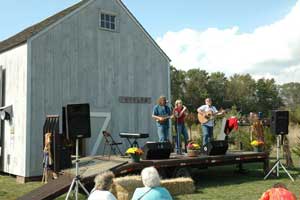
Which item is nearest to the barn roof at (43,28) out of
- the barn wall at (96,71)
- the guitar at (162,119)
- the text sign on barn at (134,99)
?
the barn wall at (96,71)

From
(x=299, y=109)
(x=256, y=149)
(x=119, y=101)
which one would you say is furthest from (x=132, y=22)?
(x=299, y=109)

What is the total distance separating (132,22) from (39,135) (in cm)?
586

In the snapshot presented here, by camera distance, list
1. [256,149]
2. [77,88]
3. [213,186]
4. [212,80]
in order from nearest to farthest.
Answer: [213,186]
[256,149]
[77,88]
[212,80]

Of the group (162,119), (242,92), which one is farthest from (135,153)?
(242,92)

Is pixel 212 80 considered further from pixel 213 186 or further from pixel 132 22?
pixel 213 186

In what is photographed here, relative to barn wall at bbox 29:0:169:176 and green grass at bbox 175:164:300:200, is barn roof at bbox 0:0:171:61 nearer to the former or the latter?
barn wall at bbox 29:0:169:176

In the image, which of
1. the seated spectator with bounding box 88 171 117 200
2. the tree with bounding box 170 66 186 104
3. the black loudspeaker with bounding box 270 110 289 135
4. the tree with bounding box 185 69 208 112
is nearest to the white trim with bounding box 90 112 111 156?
the black loudspeaker with bounding box 270 110 289 135

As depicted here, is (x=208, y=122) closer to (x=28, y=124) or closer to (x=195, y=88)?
(x=28, y=124)

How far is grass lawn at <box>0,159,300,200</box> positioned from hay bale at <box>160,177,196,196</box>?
21cm

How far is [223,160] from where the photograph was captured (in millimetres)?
12883

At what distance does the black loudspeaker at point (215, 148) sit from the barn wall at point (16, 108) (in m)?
6.05

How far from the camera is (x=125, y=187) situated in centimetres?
991

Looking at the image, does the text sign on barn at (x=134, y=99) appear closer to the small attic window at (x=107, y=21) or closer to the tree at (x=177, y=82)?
the small attic window at (x=107, y=21)

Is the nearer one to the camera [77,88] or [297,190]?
[297,190]
